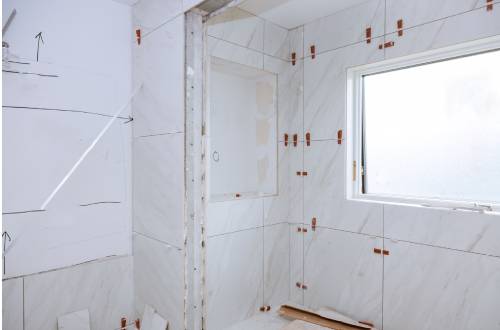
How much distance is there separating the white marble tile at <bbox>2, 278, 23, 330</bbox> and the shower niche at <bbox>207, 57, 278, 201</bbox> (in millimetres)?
1159

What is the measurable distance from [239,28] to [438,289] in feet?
6.42

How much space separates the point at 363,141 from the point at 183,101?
50.6 inches

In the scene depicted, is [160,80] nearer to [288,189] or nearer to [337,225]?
[288,189]

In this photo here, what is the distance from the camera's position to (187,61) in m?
1.59

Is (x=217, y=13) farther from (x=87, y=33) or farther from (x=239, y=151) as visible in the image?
(x=239, y=151)

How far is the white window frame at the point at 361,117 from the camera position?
1777 millimetres

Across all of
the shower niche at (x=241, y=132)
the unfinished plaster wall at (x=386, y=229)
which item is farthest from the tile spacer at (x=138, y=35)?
the unfinished plaster wall at (x=386, y=229)

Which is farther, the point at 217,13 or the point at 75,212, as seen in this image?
the point at 75,212

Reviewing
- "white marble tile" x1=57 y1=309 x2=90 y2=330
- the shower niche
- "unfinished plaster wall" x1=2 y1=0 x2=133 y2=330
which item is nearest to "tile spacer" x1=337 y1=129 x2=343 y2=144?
the shower niche

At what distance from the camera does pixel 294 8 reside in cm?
217

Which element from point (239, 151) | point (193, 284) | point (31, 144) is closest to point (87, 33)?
point (31, 144)

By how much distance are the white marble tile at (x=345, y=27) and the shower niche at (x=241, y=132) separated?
39 cm

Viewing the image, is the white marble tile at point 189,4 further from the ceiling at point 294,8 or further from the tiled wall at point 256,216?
the ceiling at point 294,8

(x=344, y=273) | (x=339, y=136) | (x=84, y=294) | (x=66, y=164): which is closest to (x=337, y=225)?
(x=344, y=273)
